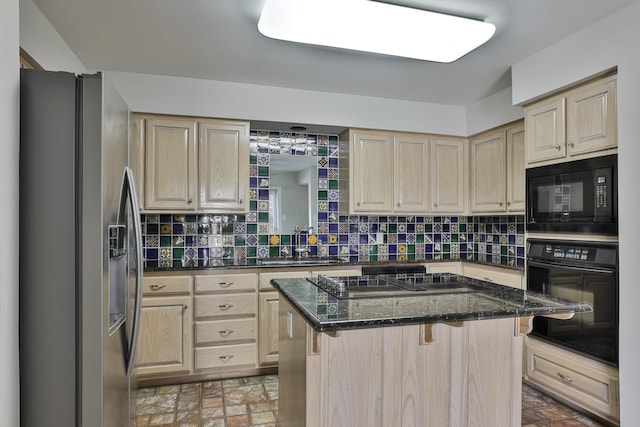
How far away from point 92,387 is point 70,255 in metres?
0.45

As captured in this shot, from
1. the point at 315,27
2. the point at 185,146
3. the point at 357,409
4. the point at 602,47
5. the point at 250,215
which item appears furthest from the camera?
the point at 250,215

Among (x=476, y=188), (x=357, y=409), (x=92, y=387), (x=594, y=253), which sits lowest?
(x=357, y=409)

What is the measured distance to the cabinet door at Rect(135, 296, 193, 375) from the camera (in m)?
3.07

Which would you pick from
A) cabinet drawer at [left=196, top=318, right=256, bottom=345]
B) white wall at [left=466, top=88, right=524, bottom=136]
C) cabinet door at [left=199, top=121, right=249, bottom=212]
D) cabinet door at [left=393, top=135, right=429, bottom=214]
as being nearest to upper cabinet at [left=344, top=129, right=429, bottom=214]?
cabinet door at [left=393, top=135, right=429, bottom=214]

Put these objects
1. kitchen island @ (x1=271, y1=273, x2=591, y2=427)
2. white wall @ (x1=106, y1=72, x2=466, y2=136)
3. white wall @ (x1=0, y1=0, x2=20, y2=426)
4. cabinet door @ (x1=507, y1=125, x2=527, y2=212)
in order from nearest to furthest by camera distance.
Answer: white wall @ (x1=0, y1=0, x2=20, y2=426) < kitchen island @ (x1=271, y1=273, x2=591, y2=427) < white wall @ (x1=106, y1=72, x2=466, y2=136) < cabinet door @ (x1=507, y1=125, x2=527, y2=212)

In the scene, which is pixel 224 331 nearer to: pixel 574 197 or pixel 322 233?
pixel 322 233

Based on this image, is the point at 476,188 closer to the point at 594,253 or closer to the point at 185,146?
the point at 594,253

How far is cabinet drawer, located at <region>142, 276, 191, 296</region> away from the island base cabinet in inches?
59.0

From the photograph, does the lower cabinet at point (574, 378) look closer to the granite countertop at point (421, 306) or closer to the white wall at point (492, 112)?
the granite countertop at point (421, 306)

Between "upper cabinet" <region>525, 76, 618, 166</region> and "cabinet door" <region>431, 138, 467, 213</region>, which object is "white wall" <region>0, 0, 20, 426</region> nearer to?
Answer: "upper cabinet" <region>525, 76, 618, 166</region>

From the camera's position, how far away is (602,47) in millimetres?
2395

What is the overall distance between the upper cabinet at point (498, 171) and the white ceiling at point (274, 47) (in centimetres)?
43

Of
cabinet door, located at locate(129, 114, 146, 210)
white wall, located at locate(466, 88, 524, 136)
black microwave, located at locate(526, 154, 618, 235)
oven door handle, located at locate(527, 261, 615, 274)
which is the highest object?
white wall, located at locate(466, 88, 524, 136)

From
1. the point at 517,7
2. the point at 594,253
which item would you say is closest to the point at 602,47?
the point at 517,7
